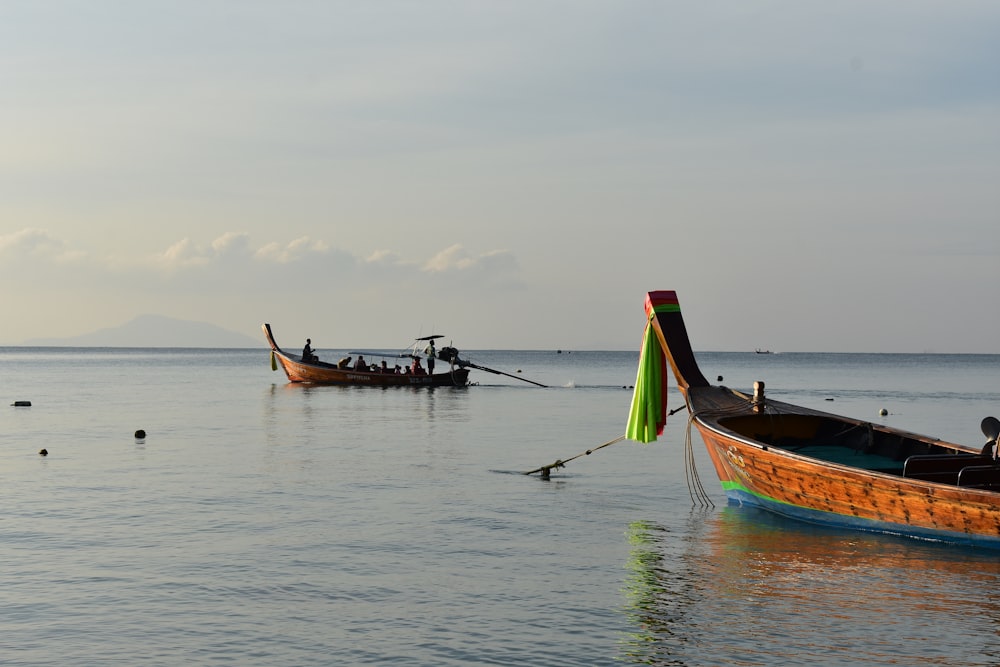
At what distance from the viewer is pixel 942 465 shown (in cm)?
1656

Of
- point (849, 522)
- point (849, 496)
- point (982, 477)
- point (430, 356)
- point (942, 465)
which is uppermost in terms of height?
point (430, 356)

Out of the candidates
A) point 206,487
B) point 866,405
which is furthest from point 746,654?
point 866,405

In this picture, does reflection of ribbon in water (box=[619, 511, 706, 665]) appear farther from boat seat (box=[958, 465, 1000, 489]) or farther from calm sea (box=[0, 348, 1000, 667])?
boat seat (box=[958, 465, 1000, 489])

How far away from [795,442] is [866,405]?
38.0 metres

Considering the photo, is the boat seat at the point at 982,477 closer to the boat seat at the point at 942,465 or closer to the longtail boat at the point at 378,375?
the boat seat at the point at 942,465

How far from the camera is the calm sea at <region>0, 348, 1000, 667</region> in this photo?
10578 mm

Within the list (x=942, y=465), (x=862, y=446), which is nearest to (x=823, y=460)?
(x=942, y=465)

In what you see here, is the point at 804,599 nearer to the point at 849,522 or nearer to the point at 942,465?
the point at 849,522

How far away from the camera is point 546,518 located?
1841 cm

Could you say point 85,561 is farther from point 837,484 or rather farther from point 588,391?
point 588,391

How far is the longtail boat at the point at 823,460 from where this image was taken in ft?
49.3

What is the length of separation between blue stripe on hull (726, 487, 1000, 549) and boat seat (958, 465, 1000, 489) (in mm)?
1190

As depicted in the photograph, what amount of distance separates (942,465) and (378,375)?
50.4 m

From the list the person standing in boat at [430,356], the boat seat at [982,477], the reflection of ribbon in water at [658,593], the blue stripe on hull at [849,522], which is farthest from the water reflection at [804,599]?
the person standing in boat at [430,356]
